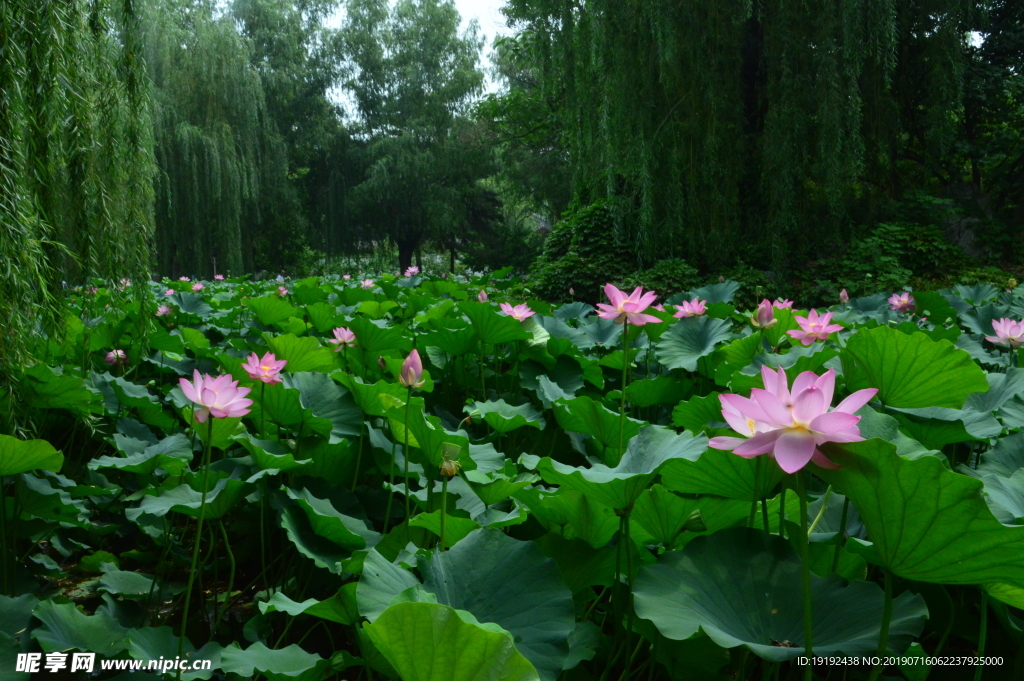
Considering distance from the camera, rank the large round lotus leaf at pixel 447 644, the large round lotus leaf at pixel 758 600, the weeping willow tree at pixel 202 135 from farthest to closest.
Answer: the weeping willow tree at pixel 202 135 → the large round lotus leaf at pixel 758 600 → the large round lotus leaf at pixel 447 644

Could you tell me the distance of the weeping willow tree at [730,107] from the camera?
550cm

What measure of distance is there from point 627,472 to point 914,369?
574 millimetres

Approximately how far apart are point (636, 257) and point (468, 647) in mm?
6723

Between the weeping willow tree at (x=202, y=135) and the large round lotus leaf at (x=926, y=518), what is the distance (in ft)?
35.5

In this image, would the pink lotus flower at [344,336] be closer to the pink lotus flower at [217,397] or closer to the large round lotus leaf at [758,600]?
the pink lotus flower at [217,397]

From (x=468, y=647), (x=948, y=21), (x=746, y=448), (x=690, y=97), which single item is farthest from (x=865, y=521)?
(x=948, y=21)

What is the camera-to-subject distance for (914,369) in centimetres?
106

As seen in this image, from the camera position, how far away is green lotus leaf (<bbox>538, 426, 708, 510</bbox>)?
0.73 metres

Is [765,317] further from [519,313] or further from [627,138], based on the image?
[627,138]

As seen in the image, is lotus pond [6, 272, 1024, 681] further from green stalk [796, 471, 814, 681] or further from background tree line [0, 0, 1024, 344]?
background tree line [0, 0, 1024, 344]

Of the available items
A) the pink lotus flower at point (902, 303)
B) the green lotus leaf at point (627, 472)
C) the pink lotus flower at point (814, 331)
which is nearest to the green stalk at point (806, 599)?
the green lotus leaf at point (627, 472)

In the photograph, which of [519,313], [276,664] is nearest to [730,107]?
[519,313]

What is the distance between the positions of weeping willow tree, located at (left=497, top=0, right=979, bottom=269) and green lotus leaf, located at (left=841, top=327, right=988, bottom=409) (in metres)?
4.74

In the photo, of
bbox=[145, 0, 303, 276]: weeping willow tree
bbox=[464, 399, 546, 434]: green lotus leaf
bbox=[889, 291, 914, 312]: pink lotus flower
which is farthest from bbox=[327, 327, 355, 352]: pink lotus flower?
bbox=[145, 0, 303, 276]: weeping willow tree
